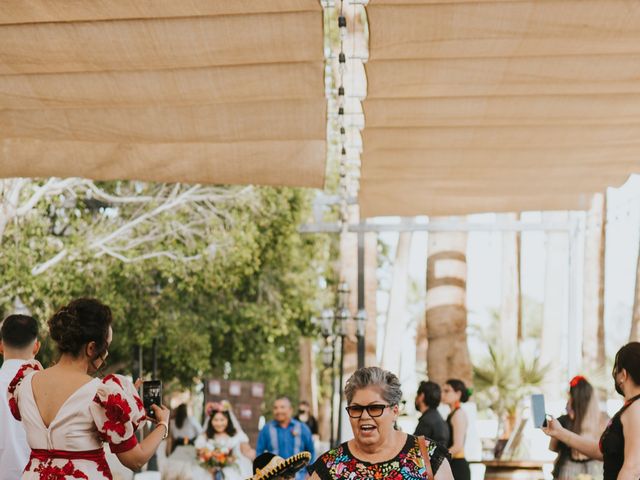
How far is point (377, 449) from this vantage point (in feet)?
14.4

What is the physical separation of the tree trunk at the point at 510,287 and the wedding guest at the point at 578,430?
25617 millimetres

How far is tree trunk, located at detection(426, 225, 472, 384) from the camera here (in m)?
22.8

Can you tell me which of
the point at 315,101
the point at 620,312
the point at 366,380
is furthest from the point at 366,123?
the point at 620,312

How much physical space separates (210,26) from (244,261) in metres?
19.6

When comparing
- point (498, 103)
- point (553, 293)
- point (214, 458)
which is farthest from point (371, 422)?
point (553, 293)

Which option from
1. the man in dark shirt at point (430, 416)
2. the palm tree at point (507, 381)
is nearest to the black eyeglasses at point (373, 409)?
the man in dark shirt at point (430, 416)

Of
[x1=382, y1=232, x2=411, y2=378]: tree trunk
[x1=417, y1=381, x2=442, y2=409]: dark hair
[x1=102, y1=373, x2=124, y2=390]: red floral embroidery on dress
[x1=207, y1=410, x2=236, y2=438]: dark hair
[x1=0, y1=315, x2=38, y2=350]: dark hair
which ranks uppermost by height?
[x1=382, y1=232, x2=411, y2=378]: tree trunk

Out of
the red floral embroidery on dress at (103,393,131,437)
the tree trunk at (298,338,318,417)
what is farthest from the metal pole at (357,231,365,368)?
the tree trunk at (298,338,318,417)

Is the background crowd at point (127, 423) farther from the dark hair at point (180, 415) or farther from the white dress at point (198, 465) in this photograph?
the dark hair at point (180, 415)

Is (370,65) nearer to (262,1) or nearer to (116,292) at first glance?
(262,1)

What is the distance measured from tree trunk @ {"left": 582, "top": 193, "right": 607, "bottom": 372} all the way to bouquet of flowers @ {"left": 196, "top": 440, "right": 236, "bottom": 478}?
41.2 feet

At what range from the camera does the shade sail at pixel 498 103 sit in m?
7.06

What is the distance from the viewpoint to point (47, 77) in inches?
330

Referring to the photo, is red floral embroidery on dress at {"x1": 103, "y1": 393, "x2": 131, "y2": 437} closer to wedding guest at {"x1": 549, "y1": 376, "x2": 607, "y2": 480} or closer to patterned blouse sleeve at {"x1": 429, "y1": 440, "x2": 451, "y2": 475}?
patterned blouse sleeve at {"x1": 429, "y1": 440, "x2": 451, "y2": 475}
